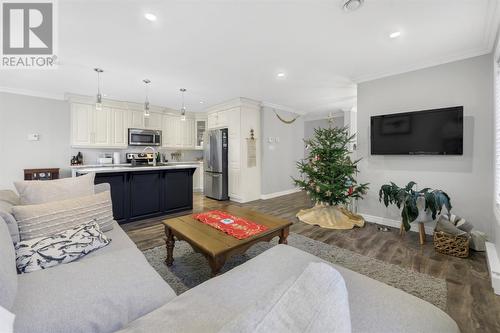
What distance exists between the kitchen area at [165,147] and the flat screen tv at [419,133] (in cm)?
278

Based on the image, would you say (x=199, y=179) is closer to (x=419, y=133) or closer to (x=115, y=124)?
(x=115, y=124)

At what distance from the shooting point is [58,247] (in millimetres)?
1273

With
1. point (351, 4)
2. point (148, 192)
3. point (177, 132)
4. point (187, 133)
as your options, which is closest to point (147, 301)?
point (351, 4)

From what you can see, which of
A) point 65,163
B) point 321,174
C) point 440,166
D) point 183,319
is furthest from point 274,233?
point 65,163

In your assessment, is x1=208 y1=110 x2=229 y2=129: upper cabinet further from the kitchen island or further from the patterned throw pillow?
the patterned throw pillow

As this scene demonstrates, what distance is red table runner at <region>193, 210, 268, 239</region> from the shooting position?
1.96 metres

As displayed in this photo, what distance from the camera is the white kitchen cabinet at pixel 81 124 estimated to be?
4.60 meters

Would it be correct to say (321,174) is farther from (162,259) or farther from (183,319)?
(183,319)

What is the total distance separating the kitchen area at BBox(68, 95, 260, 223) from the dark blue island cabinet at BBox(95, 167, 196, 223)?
0.05 feet

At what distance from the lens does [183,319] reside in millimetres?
775

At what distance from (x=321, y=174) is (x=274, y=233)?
1.87 metres

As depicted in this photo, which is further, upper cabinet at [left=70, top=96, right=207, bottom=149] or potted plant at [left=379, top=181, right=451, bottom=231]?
upper cabinet at [left=70, top=96, right=207, bottom=149]

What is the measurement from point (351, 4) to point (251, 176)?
12.9ft

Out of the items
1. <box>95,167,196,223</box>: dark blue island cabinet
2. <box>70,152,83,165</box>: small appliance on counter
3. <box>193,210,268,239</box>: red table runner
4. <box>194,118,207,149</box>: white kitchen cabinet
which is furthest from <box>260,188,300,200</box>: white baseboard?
<box>70,152,83,165</box>: small appliance on counter
